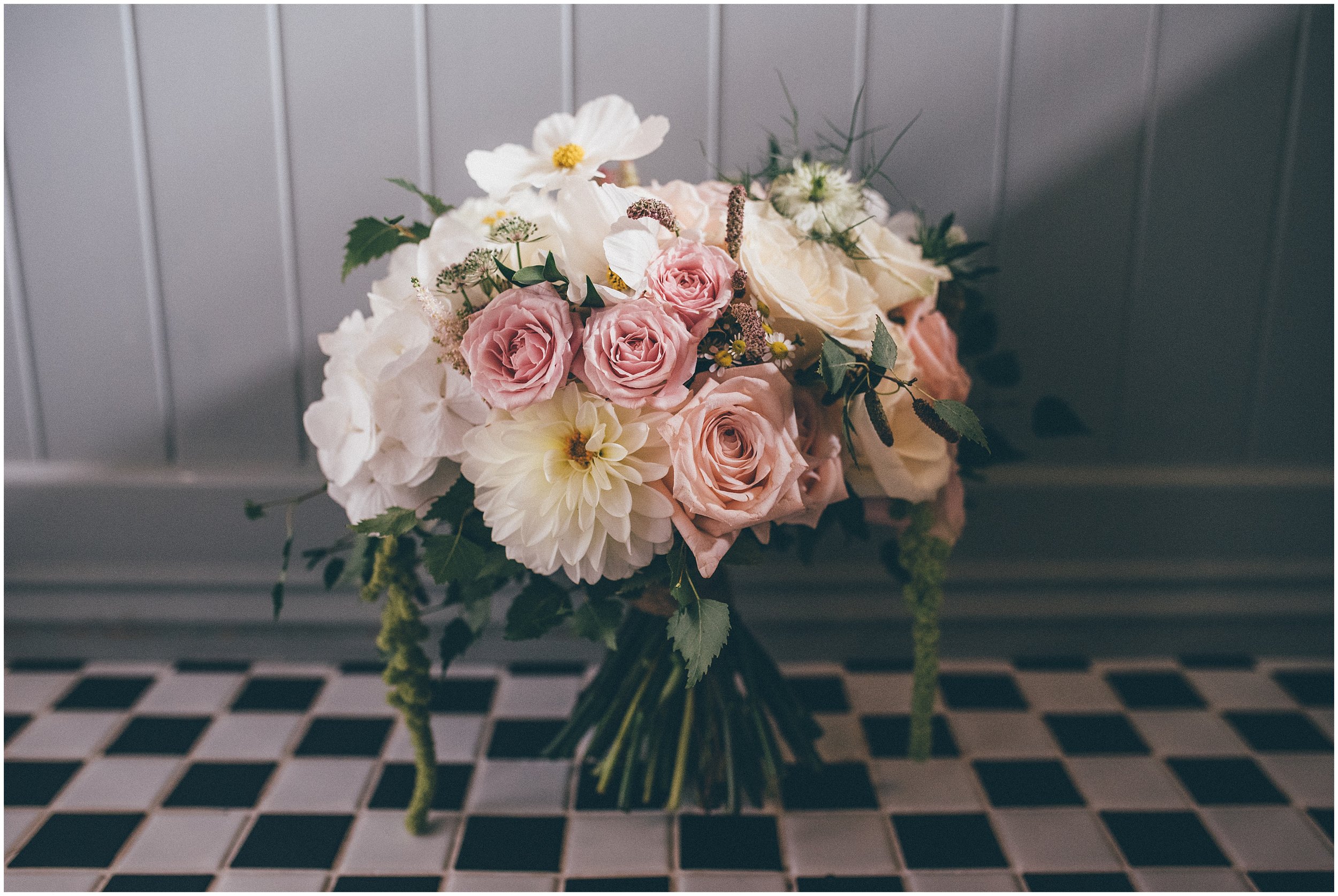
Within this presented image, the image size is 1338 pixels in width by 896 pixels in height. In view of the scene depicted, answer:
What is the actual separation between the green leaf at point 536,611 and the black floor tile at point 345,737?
0.33 metres

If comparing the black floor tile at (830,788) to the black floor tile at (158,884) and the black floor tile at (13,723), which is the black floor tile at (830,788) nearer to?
the black floor tile at (158,884)

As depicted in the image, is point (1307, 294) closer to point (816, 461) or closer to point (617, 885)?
point (816, 461)

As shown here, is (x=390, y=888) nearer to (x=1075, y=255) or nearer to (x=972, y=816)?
(x=972, y=816)

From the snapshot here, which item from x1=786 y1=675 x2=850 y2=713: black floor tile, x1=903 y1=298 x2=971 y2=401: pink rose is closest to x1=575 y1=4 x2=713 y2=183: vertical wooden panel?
x1=903 y1=298 x2=971 y2=401: pink rose

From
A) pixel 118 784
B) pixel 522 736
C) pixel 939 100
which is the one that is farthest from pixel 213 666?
pixel 939 100

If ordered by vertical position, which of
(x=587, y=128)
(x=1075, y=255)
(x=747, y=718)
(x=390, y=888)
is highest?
(x=587, y=128)

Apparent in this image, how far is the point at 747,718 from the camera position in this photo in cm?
87

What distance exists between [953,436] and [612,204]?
1.02ft

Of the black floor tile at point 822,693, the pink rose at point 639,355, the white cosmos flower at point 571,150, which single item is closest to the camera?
the pink rose at point 639,355

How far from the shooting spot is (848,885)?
0.81 meters

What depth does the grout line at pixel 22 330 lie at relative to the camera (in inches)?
41.5

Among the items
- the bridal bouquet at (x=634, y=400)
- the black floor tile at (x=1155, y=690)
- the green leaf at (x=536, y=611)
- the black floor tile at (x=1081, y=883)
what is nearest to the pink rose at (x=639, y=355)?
the bridal bouquet at (x=634, y=400)

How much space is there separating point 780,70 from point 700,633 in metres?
0.68

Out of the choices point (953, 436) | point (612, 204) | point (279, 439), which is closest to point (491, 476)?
point (612, 204)
